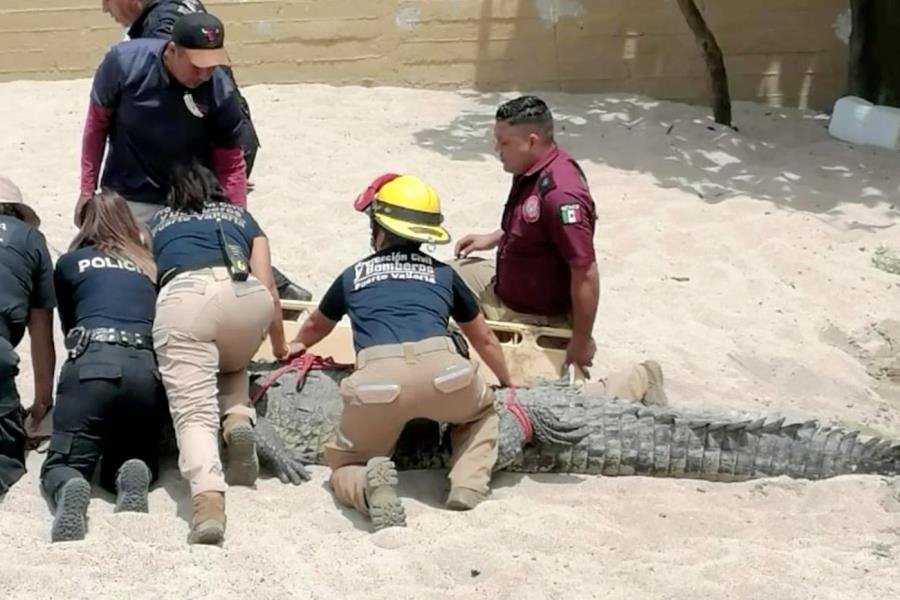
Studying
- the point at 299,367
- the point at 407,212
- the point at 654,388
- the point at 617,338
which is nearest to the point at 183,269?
the point at 299,367

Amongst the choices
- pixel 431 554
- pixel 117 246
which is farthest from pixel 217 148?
pixel 431 554

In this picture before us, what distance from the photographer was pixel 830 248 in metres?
7.09

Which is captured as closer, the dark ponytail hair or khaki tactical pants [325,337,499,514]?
khaki tactical pants [325,337,499,514]

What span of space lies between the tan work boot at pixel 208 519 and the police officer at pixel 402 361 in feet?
1.47

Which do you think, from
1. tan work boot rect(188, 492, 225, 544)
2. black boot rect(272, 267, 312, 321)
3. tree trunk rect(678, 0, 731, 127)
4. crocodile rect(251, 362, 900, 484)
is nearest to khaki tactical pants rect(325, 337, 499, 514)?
crocodile rect(251, 362, 900, 484)

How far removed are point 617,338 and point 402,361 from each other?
2066 mm

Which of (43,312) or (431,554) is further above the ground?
(43,312)

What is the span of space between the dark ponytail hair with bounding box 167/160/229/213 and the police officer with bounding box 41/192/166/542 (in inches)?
7.0

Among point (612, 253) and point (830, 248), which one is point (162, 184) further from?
point (830, 248)

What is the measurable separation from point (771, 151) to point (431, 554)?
19.1 ft

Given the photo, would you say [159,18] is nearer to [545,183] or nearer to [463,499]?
[545,183]

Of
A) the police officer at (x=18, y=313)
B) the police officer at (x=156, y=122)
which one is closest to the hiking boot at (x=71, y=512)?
the police officer at (x=18, y=313)

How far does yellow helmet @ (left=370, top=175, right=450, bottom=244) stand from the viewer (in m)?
4.31

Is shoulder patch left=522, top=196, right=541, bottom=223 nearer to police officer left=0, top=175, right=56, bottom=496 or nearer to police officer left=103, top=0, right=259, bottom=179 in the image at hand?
police officer left=103, top=0, right=259, bottom=179
